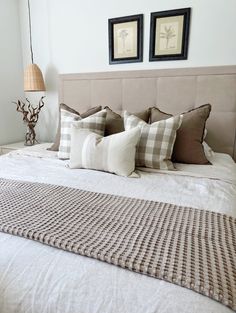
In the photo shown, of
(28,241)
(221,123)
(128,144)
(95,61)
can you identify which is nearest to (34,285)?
(28,241)

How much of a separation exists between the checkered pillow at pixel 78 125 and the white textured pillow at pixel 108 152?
0.17 meters

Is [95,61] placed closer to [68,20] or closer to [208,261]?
[68,20]

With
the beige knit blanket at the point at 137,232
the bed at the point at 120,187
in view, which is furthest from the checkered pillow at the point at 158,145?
the beige knit blanket at the point at 137,232

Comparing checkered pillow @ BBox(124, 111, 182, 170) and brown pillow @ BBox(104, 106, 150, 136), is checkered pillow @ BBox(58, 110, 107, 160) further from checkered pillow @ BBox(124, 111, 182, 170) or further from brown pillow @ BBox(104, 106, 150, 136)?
checkered pillow @ BBox(124, 111, 182, 170)

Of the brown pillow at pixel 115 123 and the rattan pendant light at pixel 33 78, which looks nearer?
the brown pillow at pixel 115 123

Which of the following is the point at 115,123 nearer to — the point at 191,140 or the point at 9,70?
the point at 191,140

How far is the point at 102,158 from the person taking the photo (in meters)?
1.54

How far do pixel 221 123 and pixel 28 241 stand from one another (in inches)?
69.8

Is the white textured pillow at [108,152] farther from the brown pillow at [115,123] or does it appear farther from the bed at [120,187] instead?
the brown pillow at [115,123]

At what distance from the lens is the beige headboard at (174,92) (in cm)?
200

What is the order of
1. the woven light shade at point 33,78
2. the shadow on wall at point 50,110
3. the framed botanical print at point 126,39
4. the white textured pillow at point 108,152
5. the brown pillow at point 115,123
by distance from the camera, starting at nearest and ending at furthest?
the white textured pillow at point 108,152 → the brown pillow at point 115,123 → the framed botanical print at point 126,39 → the woven light shade at point 33,78 → the shadow on wall at point 50,110

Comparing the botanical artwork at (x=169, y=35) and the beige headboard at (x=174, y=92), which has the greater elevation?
the botanical artwork at (x=169, y=35)

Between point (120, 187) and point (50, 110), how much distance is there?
1861mm

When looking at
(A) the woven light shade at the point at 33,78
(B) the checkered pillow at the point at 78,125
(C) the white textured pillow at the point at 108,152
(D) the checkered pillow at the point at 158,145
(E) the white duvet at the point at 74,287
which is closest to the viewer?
(E) the white duvet at the point at 74,287
